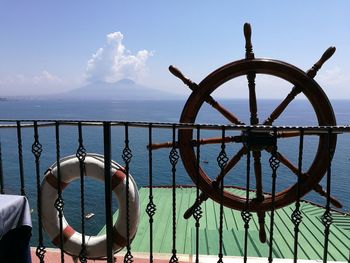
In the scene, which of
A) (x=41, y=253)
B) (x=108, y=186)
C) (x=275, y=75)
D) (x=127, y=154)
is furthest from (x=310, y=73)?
(x=41, y=253)

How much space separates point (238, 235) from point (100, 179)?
6.23m

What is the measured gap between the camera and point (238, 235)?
315 inches

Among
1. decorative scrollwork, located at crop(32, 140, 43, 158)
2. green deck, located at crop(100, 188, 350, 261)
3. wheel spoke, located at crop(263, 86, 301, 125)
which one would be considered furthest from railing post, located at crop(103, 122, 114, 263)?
green deck, located at crop(100, 188, 350, 261)

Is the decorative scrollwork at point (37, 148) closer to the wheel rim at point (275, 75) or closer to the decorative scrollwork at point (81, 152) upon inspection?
the decorative scrollwork at point (81, 152)

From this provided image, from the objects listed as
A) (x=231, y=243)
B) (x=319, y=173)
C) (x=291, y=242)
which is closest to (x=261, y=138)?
(x=319, y=173)

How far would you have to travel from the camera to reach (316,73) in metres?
2.77

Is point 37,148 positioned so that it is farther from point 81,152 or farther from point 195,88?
point 195,88

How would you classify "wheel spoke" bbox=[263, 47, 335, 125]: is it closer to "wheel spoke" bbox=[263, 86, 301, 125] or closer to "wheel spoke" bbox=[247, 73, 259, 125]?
"wheel spoke" bbox=[263, 86, 301, 125]

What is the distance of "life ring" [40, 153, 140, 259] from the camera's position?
257 cm

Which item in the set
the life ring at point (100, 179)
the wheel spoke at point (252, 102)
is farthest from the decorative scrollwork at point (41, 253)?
the wheel spoke at point (252, 102)

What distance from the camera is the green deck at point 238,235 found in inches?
289

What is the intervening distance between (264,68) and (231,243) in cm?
570

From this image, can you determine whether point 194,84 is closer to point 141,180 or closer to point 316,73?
point 316,73

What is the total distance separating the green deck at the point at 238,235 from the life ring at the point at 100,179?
4.20 m
